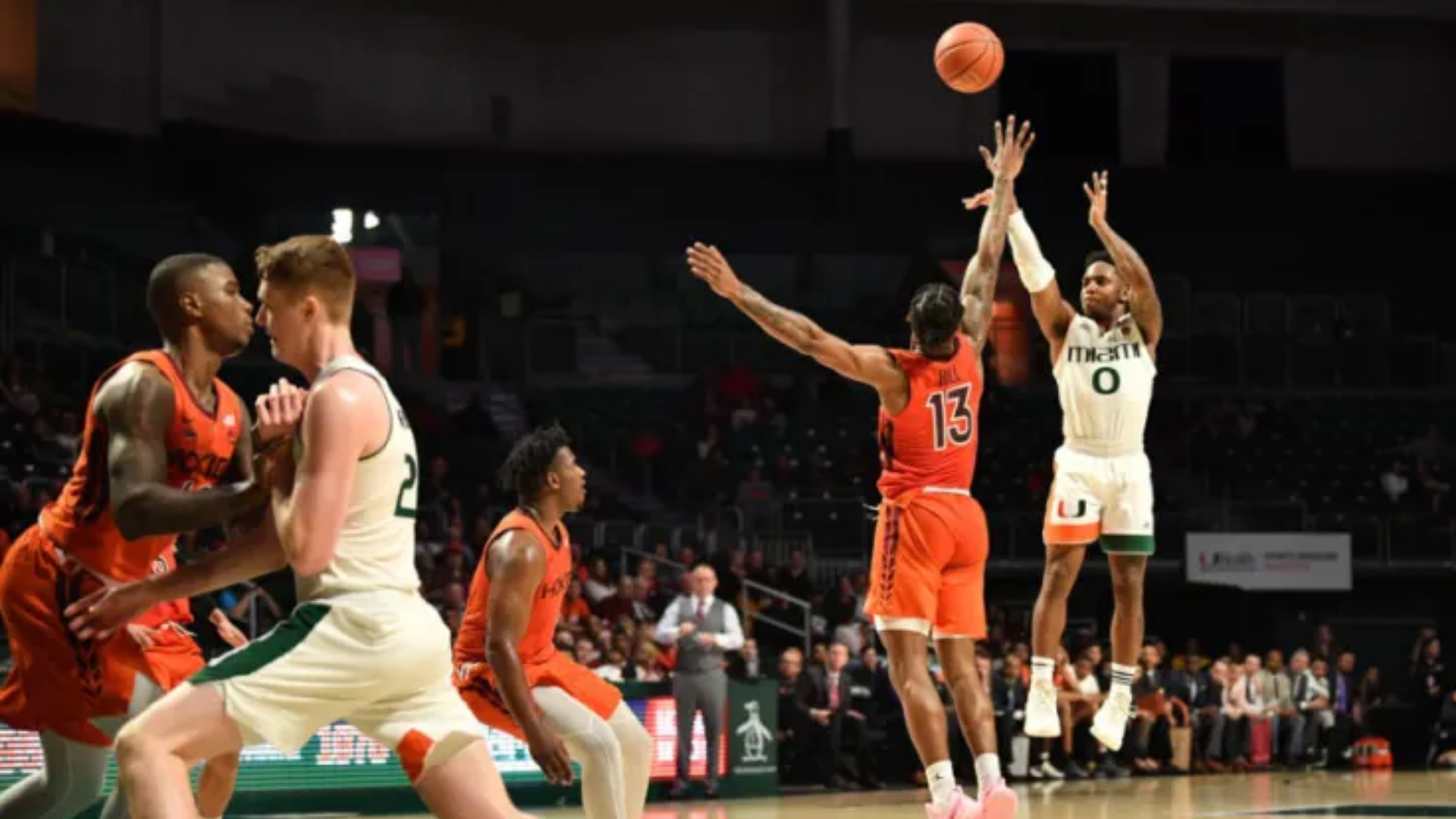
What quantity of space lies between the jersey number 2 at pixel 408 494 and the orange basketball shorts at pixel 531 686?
94.7 inches

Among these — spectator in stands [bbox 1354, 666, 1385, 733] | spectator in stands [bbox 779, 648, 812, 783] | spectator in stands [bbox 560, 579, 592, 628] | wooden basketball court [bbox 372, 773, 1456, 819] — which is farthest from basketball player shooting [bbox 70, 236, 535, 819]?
spectator in stands [bbox 1354, 666, 1385, 733]

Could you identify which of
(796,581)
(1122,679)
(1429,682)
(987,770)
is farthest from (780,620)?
(987,770)

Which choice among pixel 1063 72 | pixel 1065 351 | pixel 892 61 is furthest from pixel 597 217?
pixel 1065 351

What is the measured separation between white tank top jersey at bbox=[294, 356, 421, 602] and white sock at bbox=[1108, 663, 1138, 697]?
590 centimetres

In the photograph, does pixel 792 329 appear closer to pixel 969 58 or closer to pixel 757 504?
pixel 969 58

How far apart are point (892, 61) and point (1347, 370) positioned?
25.3 ft

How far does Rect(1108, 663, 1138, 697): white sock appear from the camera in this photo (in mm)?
10148

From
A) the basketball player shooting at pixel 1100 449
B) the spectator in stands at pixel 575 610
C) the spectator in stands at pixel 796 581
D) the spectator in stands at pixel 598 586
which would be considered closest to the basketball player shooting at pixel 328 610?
the basketball player shooting at pixel 1100 449

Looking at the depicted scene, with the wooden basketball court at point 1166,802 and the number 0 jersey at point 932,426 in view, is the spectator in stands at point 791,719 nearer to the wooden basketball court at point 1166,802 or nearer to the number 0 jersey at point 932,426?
the wooden basketball court at point 1166,802

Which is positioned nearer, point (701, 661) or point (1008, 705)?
point (701, 661)

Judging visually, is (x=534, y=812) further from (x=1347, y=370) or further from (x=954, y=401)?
(x=1347, y=370)

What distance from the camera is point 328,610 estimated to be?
4.96 meters

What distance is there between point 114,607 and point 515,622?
1933mm

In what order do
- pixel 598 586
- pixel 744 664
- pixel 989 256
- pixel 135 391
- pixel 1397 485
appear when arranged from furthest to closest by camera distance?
pixel 1397 485 → pixel 598 586 → pixel 744 664 → pixel 989 256 → pixel 135 391
